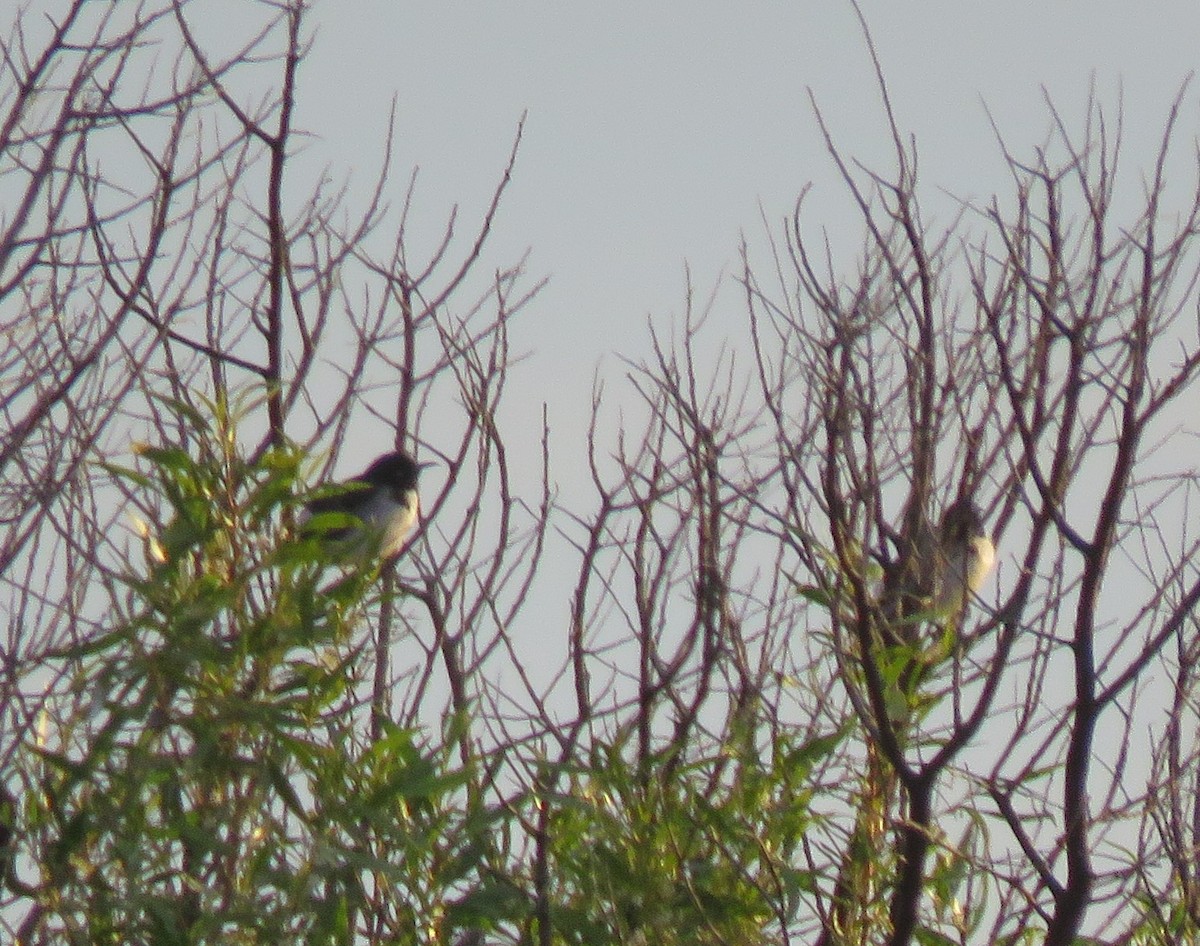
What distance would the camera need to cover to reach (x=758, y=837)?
409cm

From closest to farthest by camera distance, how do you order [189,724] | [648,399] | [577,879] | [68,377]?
[189,724] → [577,879] → [648,399] → [68,377]

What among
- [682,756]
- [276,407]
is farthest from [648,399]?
[276,407]

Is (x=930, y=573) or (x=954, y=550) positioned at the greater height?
(x=954, y=550)

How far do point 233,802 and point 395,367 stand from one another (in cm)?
236

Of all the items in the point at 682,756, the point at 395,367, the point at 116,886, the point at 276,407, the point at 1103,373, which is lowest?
the point at 116,886

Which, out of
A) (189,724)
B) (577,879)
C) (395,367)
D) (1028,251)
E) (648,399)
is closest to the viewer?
(189,724)

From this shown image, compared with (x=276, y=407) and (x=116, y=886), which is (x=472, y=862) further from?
(x=276, y=407)

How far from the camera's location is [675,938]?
402cm

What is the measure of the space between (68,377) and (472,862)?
207cm

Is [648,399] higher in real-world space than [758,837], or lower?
higher

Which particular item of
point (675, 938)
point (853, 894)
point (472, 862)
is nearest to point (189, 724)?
point (472, 862)

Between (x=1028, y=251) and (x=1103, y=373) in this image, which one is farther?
(x=1028, y=251)

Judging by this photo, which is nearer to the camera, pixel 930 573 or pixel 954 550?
pixel 930 573

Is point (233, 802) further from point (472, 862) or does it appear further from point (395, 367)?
point (395, 367)
